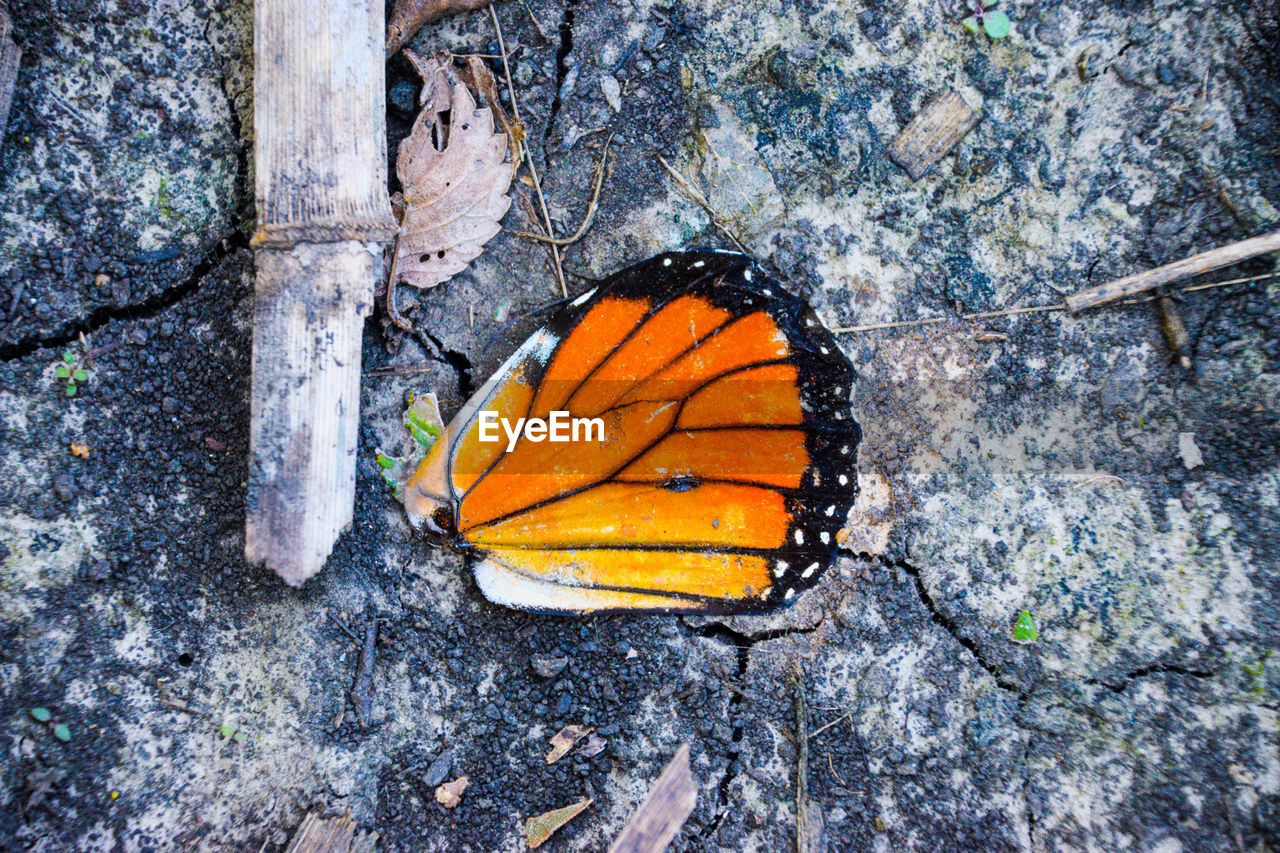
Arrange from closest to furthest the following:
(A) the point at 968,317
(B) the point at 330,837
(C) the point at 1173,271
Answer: (B) the point at 330,837, (C) the point at 1173,271, (A) the point at 968,317

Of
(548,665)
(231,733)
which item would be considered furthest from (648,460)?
(231,733)

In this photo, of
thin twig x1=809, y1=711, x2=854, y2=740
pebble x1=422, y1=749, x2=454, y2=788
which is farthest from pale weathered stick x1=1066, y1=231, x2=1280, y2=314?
pebble x1=422, y1=749, x2=454, y2=788

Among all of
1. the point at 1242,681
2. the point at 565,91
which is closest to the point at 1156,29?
the point at 565,91

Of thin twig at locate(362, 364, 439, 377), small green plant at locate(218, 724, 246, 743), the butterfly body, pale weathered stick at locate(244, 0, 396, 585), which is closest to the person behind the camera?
pale weathered stick at locate(244, 0, 396, 585)

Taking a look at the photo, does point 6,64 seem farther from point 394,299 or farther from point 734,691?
point 734,691

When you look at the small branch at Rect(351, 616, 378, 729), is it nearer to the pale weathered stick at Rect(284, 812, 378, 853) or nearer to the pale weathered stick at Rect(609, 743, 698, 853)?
the pale weathered stick at Rect(284, 812, 378, 853)

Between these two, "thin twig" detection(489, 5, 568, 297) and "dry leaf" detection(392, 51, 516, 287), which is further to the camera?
"thin twig" detection(489, 5, 568, 297)

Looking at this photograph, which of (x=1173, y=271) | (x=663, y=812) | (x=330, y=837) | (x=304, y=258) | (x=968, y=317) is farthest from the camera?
(x=968, y=317)
